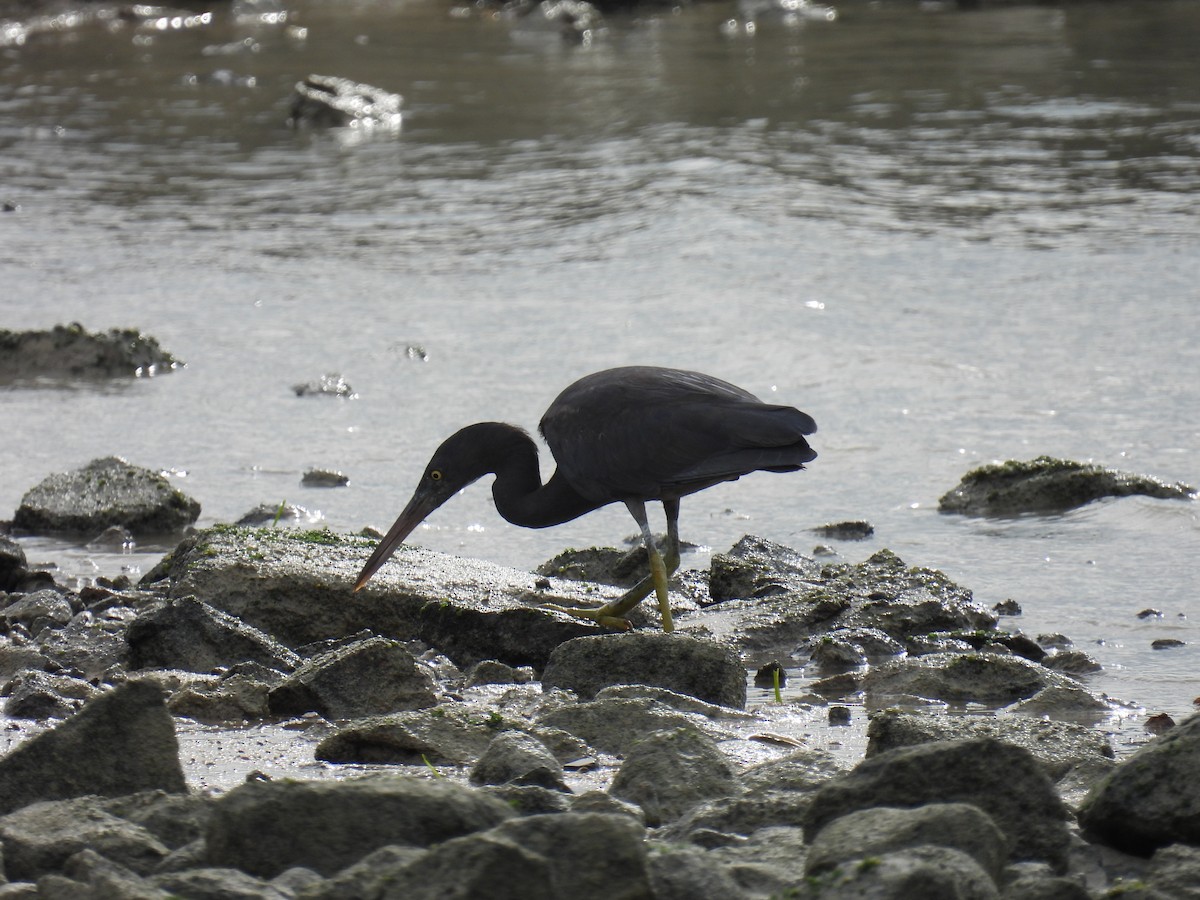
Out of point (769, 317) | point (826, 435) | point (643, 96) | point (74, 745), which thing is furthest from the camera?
point (643, 96)

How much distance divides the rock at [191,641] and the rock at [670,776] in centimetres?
174

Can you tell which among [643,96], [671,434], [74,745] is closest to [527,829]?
[74,745]

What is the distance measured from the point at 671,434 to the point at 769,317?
16.7ft

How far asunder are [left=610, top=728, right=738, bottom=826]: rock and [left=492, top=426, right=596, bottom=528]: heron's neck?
227 cm

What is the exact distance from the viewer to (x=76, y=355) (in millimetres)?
9734

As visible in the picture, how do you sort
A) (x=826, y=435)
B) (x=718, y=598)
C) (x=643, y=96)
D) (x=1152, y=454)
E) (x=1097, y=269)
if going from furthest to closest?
(x=643, y=96), (x=1097, y=269), (x=826, y=435), (x=1152, y=454), (x=718, y=598)

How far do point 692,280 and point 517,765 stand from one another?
8.20 meters

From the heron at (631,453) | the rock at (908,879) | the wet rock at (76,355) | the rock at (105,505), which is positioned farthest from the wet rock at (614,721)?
the wet rock at (76,355)

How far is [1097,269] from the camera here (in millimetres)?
11492

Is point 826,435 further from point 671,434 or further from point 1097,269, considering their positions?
point 1097,269

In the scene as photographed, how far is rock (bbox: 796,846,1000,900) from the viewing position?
8.91ft

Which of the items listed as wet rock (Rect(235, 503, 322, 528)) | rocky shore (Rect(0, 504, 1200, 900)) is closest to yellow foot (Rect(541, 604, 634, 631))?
rocky shore (Rect(0, 504, 1200, 900))

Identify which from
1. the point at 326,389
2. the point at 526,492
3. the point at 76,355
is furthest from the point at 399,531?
the point at 76,355

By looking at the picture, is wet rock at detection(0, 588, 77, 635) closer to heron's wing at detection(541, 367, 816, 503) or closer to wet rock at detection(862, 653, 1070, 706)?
heron's wing at detection(541, 367, 816, 503)
